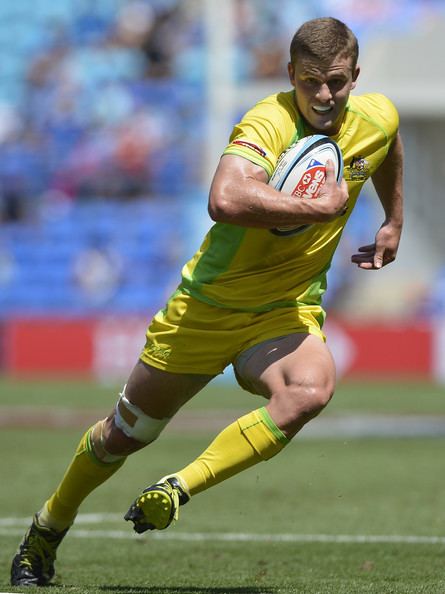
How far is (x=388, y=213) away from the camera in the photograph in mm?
6352

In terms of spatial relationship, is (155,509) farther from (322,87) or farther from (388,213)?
(388,213)

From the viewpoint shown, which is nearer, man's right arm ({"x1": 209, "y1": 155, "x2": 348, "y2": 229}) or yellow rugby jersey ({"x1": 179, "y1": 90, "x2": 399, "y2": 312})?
man's right arm ({"x1": 209, "y1": 155, "x2": 348, "y2": 229})

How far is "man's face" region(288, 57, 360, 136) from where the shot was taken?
5.46m

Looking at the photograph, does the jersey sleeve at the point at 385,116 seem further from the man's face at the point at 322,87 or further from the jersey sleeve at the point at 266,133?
the jersey sleeve at the point at 266,133

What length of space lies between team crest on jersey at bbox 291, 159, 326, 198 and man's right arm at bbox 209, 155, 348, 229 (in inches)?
2.5

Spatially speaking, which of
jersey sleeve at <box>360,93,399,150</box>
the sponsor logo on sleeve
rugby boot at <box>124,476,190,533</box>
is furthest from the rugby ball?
rugby boot at <box>124,476,190,533</box>

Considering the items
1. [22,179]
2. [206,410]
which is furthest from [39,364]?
[206,410]

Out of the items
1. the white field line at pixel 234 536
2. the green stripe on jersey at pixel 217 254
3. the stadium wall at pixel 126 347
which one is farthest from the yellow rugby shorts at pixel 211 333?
the stadium wall at pixel 126 347

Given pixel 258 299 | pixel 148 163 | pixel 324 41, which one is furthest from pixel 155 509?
pixel 148 163

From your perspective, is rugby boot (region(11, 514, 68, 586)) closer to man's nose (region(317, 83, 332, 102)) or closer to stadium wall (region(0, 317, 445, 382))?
man's nose (region(317, 83, 332, 102))

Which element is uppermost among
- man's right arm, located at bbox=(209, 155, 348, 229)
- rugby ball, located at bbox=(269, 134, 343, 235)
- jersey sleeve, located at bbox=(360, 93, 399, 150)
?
jersey sleeve, located at bbox=(360, 93, 399, 150)

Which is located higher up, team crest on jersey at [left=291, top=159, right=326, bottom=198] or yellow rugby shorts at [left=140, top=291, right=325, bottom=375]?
team crest on jersey at [left=291, top=159, right=326, bottom=198]

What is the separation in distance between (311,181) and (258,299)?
Result: 0.64 m

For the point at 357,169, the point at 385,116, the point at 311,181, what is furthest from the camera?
the point at 385,116
